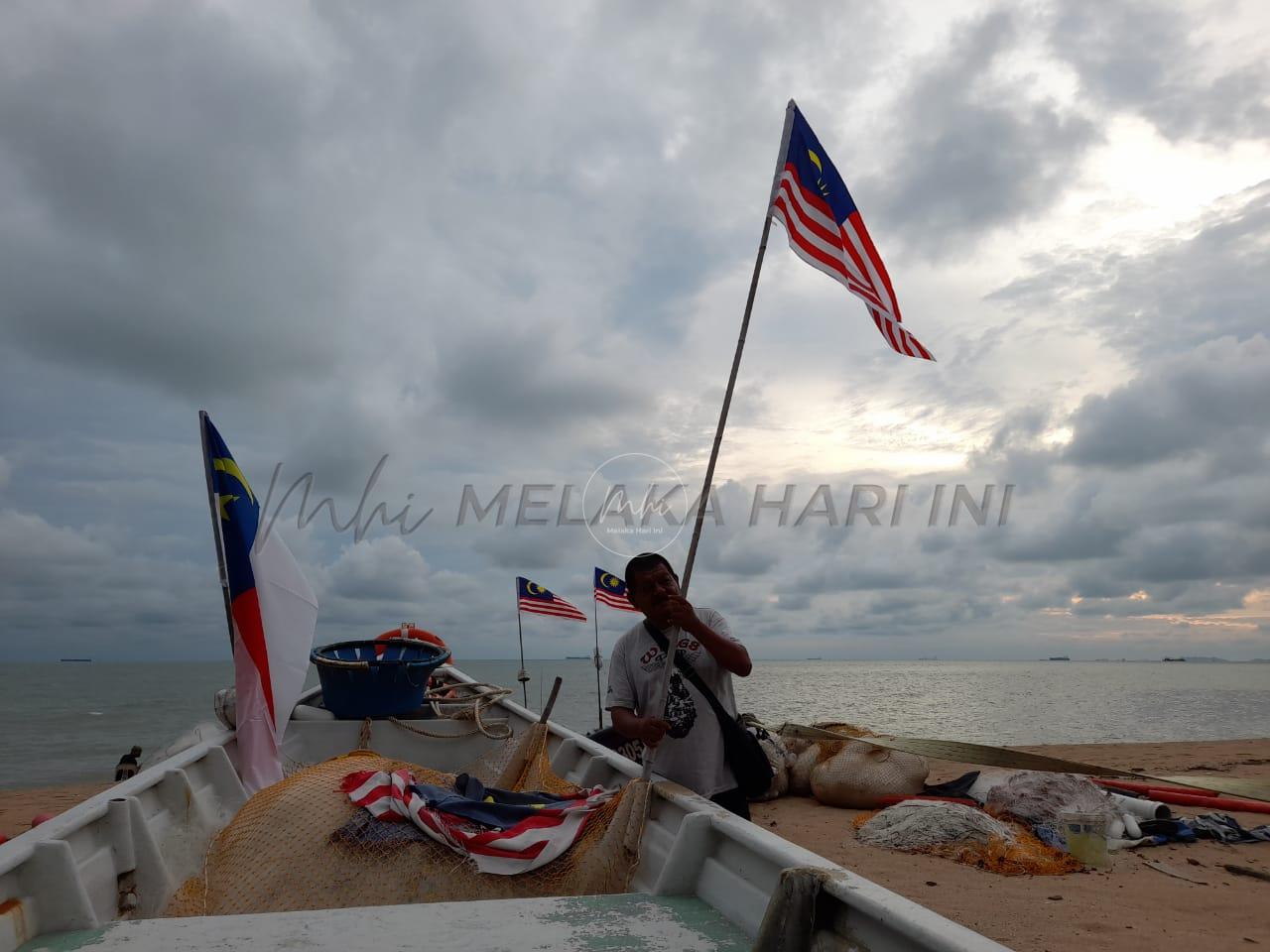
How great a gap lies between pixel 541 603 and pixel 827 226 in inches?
532

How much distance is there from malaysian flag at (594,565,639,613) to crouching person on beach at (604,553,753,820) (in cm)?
1250

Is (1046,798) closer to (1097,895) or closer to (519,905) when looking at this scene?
(1097,895)

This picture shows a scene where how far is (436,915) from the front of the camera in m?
2.48

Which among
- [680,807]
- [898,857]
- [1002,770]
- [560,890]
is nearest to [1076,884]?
[898,857]

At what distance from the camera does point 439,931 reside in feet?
7.66

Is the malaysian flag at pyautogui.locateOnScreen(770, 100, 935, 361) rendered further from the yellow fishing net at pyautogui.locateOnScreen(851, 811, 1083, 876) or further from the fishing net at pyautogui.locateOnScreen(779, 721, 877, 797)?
the fishing net at pyautogui.locateOnScreen(779, 721, 877, 797)

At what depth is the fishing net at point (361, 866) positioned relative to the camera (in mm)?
3166

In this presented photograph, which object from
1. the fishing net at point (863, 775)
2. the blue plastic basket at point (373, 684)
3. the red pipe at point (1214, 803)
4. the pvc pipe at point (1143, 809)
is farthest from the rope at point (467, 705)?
the red pipe at point (1214, 803)

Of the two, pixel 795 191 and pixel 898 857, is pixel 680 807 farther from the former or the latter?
pixel 898 857

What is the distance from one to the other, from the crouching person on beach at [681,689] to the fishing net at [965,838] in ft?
13.4

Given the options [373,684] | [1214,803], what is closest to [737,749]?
[373,684]

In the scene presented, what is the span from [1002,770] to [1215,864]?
325 centimetres

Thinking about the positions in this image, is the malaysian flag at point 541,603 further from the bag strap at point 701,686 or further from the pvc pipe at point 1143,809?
the bag strap at point 701,686

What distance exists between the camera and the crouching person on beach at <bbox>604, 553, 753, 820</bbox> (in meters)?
3.72
